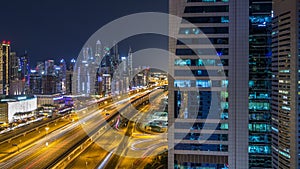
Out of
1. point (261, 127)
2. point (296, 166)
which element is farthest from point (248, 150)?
point (296, 166)

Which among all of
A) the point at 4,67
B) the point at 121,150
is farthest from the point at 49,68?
the point at 121,150

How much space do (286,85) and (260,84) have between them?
86.9 inches

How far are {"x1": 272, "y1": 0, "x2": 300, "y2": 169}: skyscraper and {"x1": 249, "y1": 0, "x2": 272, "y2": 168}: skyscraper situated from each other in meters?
1.51

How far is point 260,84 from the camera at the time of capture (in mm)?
5523

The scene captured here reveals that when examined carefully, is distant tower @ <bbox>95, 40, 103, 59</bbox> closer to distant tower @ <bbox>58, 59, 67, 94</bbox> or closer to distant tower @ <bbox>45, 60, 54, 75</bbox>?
distant tower @ <bbox>58, 59, 67, 94</bbox>

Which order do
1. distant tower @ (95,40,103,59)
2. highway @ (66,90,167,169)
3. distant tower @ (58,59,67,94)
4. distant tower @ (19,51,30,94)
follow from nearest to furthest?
highway @ (66,90,167,169) → distant tower @ (19,51,30,94) → distant tower @ (58,59,67,94) → distant tower @ (95,40,103,59)

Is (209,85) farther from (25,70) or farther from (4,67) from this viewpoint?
(25,70)

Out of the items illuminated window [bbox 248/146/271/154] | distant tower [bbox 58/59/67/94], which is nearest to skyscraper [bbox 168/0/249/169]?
illuminated window [bbox 248/146/271/154]

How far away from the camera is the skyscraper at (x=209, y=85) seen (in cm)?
506

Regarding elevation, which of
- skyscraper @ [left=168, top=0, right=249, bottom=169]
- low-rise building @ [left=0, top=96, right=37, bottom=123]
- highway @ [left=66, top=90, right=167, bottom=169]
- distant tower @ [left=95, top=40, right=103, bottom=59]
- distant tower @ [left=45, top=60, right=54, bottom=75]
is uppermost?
distant tower @ [left=95, top=40, right=103, bottom=59]

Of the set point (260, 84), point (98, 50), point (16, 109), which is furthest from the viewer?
point (98, 50)

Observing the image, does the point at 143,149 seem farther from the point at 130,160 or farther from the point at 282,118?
the point at 282,118

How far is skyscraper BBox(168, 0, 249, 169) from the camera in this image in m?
5.06

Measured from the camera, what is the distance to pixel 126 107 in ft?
62.1
